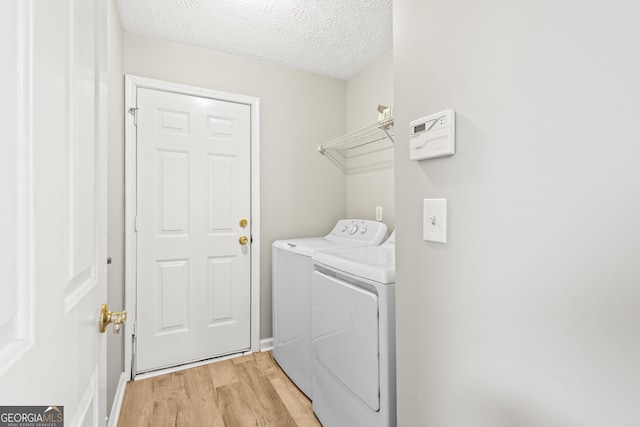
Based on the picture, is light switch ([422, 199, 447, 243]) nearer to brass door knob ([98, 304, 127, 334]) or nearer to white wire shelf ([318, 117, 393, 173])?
brass door knob ([98, 304, 127, 334])

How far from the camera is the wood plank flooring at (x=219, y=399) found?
1681 mm

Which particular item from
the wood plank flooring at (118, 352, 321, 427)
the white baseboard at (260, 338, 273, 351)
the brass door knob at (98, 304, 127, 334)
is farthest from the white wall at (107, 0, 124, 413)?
the brass door knob at (98, 304, 127, 334)

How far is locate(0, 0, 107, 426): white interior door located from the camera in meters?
0.31

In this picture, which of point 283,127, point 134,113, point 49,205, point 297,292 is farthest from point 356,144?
→ point 49,205

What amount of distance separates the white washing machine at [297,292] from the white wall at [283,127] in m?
0.27

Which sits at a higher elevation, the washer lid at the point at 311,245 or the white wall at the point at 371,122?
the white wall at the point at 371,122

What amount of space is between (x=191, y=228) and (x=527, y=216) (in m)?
2.18

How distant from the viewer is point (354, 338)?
1.33 meters

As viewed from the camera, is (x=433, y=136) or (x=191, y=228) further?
(x=191, y=228)

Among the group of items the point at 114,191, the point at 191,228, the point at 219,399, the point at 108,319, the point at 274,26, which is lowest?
the point at 219,399

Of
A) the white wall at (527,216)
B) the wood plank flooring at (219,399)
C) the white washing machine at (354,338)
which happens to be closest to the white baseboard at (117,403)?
the wood plank flooring at (219,399)

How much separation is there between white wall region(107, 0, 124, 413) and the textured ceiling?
27 centimetres

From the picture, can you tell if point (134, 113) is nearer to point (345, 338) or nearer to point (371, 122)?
point (371, 122)

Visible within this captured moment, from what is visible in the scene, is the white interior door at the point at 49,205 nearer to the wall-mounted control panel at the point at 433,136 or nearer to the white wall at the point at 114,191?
the wall-mounted control panel at the point at 433,136
